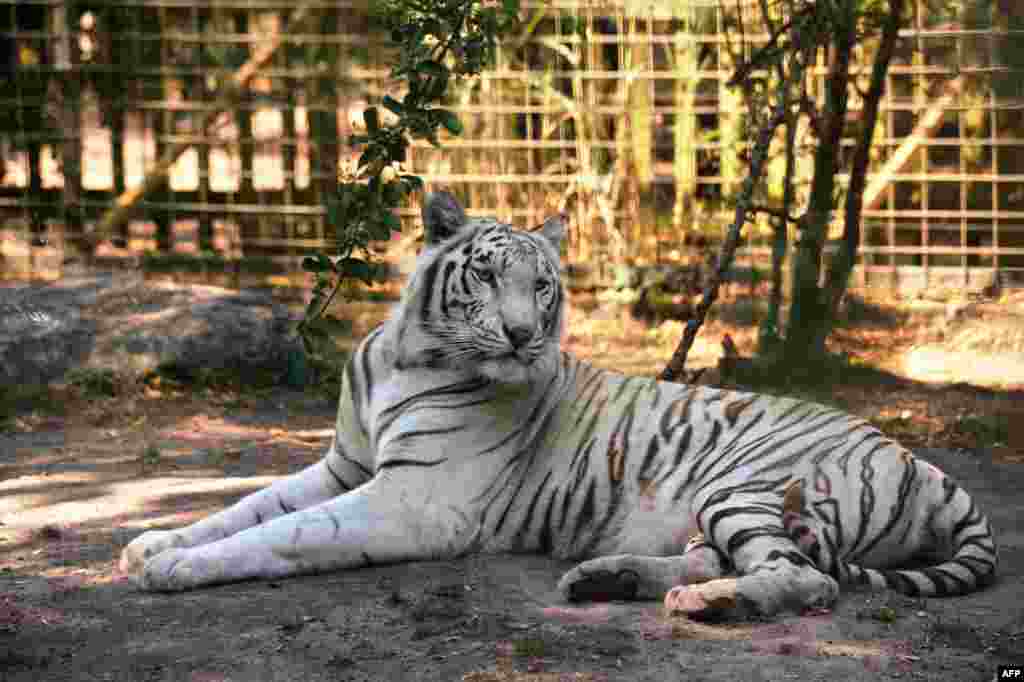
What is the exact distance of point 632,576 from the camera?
11.7ft

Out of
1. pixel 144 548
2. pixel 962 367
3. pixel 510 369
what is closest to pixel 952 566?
pixel 510 369

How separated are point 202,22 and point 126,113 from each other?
0.90 m

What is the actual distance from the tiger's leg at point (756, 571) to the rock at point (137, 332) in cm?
361

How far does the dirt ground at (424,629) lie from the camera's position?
3070 mm

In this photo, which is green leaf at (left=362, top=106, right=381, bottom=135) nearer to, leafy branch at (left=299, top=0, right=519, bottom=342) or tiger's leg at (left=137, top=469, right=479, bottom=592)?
leafy branch at (left=299, top=0, right=519, bottom=342)

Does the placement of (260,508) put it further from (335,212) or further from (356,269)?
(335,212)

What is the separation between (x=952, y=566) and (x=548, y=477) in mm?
1101

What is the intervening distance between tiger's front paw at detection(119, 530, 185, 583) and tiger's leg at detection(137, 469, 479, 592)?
0.15 meters

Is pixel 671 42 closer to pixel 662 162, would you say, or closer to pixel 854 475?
pixel 662 162

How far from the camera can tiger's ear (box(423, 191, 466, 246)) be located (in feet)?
13.5

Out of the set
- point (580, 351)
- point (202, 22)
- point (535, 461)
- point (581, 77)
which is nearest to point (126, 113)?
point (202, 22)

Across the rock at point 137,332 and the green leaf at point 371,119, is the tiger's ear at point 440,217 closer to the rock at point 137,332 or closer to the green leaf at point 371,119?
the green leaf at point 371,119

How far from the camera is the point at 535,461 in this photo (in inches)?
161

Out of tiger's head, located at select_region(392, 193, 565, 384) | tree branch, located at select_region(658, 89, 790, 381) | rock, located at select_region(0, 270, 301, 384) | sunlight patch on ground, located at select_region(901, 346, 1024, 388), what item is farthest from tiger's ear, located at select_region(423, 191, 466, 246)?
sunlight patch on ground, located at select_region(901, 346, 1024, 388)
